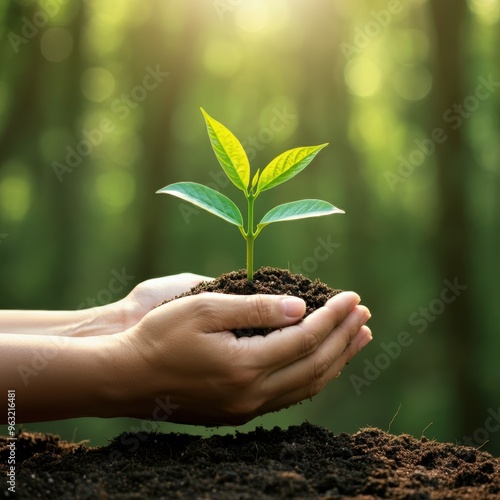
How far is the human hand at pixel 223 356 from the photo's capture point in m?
1.48

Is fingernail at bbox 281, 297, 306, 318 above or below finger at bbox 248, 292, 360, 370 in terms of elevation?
above

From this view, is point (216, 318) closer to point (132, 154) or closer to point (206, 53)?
point (132, 154)

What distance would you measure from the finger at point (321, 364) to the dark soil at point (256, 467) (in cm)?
13

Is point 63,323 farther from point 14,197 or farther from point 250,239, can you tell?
point 14,197

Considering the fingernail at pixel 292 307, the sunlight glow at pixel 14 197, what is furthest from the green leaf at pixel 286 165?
the sunlight glow at pixel 14 197

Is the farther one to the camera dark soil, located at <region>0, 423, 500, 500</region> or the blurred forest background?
the blurred forest background

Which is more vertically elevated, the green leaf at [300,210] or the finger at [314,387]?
the green leaf at [300,210]

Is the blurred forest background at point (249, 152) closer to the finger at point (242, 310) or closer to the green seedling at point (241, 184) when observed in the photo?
the green seedling at point (241, 184)

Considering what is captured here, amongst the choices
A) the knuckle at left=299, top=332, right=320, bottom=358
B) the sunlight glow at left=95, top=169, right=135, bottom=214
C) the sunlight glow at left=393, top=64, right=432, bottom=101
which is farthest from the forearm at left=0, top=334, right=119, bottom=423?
the sunlight glow at left=393, top=64, right=432, bottom=101

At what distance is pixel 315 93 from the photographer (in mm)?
6855

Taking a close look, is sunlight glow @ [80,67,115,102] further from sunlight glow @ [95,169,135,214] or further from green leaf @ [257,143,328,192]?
green leaf @ [257,143,328,192]

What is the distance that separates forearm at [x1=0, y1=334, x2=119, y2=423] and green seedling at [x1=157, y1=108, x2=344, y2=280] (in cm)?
48

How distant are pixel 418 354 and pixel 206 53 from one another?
4391mm

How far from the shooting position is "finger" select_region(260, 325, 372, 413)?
1663 mm
